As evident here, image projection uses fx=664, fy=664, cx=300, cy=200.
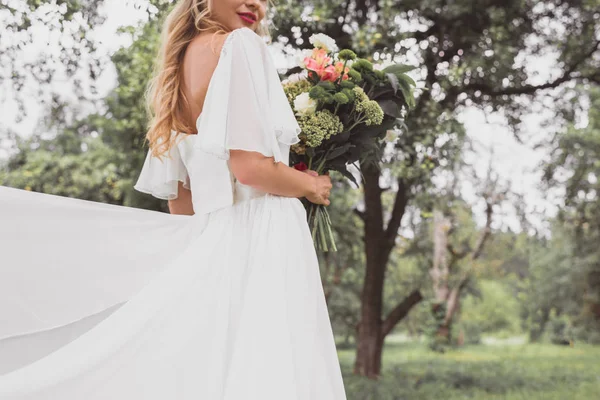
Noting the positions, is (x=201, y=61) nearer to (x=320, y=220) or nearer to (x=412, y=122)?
(x=320, y=220)

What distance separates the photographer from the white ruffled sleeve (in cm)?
267

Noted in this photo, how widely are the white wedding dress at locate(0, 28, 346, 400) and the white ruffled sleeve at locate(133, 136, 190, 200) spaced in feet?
0.41

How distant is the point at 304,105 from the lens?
2.45 m

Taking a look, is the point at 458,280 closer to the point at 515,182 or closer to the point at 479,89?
the point at 515,182

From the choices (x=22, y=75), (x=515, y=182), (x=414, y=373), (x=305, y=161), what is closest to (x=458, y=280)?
(x=515, y=182)

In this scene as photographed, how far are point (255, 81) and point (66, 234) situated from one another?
868mm

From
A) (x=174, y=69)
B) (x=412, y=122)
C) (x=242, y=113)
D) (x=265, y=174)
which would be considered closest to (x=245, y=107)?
(x=242, y=113)

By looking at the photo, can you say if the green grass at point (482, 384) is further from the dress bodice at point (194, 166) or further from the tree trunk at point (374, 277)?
the dress bodice at point (194, 166)

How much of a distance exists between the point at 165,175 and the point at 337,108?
0.75 m

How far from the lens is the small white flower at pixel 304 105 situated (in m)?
2.45

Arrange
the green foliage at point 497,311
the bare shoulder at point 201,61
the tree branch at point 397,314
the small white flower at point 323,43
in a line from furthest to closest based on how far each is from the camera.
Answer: the green foliage at point 497,311 < the tree branch at point 397,314 < the small white flower at point 323,43 < the bare shoulder at point 201,61

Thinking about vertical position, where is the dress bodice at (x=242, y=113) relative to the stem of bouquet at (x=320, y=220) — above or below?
above

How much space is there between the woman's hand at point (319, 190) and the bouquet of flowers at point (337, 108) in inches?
4.9

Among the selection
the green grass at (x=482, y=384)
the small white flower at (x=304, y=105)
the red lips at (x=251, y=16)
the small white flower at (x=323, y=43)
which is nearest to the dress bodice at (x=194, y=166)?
the small white flower at (x=304, y=105)
